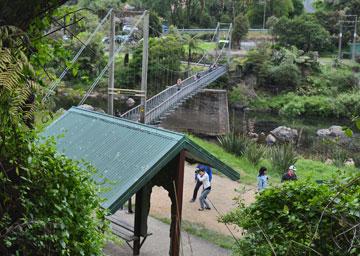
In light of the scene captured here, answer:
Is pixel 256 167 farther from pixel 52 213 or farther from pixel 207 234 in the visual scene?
pixel 52 213

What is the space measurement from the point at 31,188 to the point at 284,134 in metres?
19.3

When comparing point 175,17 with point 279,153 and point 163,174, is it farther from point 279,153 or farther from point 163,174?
point 163,174

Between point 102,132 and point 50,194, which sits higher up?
point 50,194

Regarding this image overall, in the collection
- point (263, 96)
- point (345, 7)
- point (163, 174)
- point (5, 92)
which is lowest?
point (263, 96)

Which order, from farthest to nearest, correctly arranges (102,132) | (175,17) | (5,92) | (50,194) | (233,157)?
(175,17)
(233,157)
(102,132)
(50,194)
(5,92)

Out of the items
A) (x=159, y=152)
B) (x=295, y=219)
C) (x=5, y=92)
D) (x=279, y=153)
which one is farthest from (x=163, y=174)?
(x=279, y=153)

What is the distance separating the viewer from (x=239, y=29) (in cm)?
3366

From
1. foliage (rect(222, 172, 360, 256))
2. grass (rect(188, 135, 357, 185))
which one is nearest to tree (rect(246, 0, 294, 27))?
grass (rect(188, 135, 357, 185))

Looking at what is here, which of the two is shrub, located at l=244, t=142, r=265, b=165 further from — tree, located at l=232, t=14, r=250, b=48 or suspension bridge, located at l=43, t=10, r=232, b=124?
tree, located at l=232, t=14, r=250, b=48

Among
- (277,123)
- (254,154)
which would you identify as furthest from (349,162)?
(277,123)

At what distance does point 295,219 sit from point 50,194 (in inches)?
69.2

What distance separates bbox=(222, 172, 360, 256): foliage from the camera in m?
3.05

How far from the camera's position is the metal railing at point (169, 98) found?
14.6m

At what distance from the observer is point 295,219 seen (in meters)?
3.42
